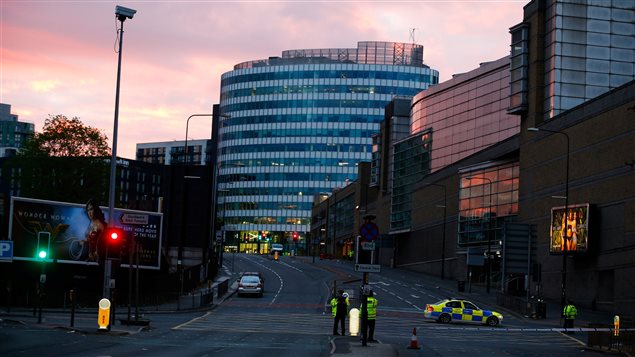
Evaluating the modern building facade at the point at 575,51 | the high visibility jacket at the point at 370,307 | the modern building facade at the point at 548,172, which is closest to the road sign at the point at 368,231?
the high visibility jacket at the point at 370,307

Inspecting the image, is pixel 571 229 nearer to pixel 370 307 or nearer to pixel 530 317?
pixel 530 317

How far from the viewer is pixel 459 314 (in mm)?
55812

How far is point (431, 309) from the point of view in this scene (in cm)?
5541

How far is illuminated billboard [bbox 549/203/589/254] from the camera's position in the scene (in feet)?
233

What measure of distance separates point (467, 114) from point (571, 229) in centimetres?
5097

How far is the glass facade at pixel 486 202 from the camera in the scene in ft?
316

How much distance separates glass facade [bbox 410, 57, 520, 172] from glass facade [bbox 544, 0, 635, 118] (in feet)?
80.6

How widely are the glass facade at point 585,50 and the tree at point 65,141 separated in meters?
53.4

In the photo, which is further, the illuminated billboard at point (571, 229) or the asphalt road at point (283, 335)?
the illuminated billboard at point (571, 229)

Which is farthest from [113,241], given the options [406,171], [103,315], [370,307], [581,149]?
[406,171]

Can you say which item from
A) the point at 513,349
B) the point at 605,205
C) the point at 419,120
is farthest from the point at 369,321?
the point at 419,120

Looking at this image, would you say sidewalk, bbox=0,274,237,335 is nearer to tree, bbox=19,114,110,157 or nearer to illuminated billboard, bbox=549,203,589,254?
illuminated billboard, bbox=549,203,589,254

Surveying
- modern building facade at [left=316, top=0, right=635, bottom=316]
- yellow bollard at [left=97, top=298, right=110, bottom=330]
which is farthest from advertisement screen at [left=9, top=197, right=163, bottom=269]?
modern building facade at [left=316, top=0, right=635, bottom=316]

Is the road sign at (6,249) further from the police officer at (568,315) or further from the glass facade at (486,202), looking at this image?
the glass facade at (486,202)
